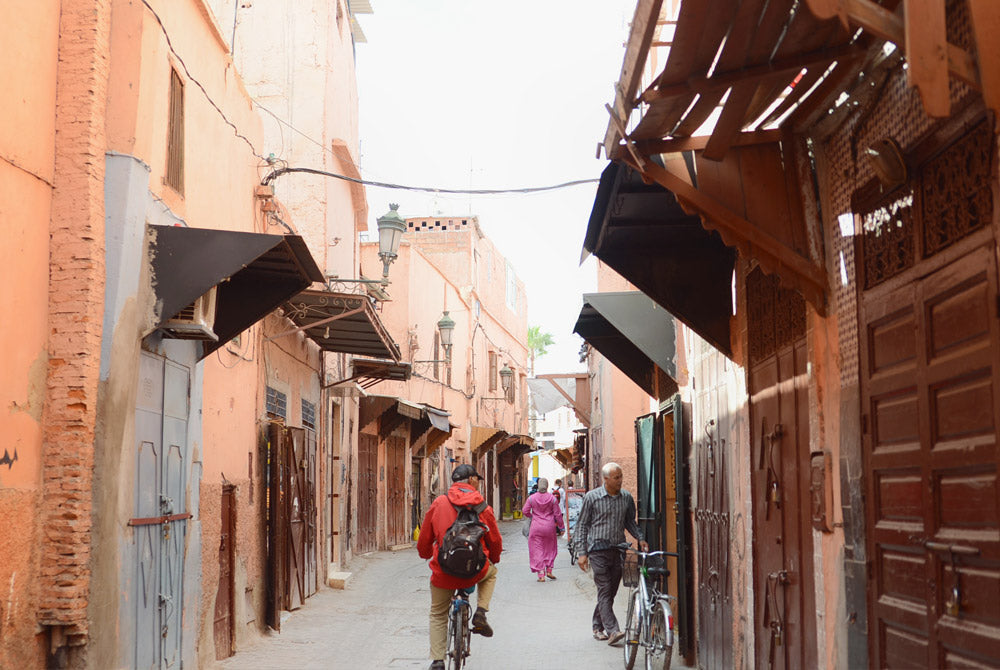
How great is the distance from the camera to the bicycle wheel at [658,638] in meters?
8.18

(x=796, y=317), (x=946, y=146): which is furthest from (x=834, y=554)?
(x=946, y=146)

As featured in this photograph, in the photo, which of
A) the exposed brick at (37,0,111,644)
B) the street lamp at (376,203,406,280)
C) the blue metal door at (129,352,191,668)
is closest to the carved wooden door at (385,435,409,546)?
the street lamp at (376,203,406,280)

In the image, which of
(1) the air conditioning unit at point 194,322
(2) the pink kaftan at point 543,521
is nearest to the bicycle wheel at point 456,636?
(1) the air conditioning unit at point 194,322

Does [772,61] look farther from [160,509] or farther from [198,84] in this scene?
[198,84]

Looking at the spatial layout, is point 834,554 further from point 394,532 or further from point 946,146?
point 394,532

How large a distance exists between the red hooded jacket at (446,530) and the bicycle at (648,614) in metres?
1.28

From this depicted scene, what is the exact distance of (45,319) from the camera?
596 cm

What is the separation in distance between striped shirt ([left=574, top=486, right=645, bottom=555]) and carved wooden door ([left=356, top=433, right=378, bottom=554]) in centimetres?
1117

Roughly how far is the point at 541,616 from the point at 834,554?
827 centimetres

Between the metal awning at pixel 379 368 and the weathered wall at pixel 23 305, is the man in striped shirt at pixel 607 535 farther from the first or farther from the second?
the metal awning at pixel 379 368

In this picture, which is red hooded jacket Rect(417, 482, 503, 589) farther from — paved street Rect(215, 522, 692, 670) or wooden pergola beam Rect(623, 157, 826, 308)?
wooden pergola beam Rect(623, 157, 826, 308)

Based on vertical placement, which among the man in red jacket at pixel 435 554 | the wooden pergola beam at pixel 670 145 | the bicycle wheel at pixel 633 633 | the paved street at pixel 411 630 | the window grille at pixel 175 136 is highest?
the window grille at pixel 175 136

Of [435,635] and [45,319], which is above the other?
Result: [45,319]

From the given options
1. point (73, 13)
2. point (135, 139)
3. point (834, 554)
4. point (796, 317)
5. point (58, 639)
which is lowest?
point (58, 639)
